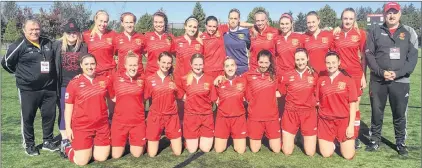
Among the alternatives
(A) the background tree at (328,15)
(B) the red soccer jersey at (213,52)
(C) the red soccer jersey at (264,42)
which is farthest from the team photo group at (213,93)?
(A) the background tree at (328,15)

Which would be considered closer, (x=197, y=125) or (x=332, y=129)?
(x=332, y=129)

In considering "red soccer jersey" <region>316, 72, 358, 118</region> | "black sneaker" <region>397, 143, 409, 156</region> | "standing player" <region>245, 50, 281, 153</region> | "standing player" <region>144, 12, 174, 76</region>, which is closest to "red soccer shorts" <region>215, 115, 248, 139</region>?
"standing player" <region>245, 50, 281, 153</region>

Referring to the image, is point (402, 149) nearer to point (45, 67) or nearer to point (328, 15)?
point (45, 67)

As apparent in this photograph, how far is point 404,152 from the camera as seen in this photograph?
18.3 ft

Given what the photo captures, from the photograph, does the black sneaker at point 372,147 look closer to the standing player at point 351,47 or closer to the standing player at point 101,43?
the standing player at point 351,47

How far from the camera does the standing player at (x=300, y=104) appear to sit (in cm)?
548

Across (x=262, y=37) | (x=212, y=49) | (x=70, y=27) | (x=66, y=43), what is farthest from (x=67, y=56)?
(x=262, y=37)

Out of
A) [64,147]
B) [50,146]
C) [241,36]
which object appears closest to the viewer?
[64,147]

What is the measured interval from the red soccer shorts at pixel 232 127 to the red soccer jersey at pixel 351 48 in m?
1.92

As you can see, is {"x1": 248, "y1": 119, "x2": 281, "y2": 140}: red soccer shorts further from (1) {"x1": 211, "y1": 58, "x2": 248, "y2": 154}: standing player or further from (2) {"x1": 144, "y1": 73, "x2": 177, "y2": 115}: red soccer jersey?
(2) {"x1": 144, "y1": 73, "x2": 177, "y2": 115}: red soccer jersey

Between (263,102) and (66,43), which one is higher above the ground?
(66,43)

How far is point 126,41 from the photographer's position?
20.2 feet

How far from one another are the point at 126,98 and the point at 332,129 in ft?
10.1

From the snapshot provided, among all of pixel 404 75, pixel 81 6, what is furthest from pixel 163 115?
pixel 81 6
